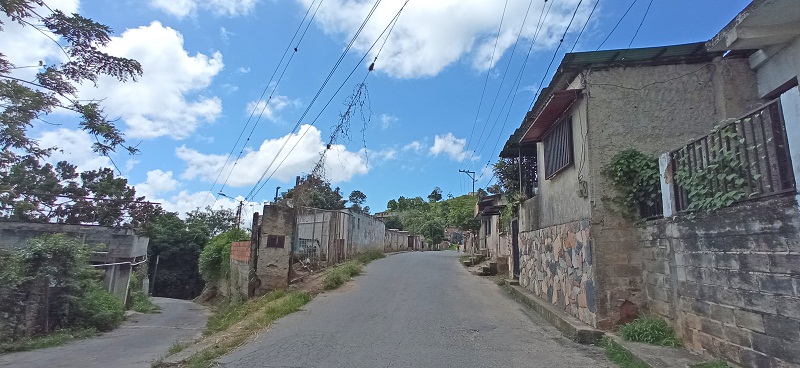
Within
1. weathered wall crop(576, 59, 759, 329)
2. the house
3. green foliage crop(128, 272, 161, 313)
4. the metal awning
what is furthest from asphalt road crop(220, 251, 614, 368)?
green foliage crop(128, 272, 161, 313)

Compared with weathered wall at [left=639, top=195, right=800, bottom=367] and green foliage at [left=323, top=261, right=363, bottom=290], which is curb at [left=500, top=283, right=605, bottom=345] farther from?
green foliage at [left=323, top=261, right=363, bottom=290]

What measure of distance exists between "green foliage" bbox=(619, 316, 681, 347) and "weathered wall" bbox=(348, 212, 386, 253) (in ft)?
59.8

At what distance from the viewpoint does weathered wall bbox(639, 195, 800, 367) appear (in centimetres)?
412

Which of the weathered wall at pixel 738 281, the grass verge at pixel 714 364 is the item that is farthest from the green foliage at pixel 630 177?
the grass verge at pixel 714 364

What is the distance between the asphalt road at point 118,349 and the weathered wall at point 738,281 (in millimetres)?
8834

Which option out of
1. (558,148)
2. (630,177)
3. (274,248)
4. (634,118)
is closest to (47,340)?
(274,248)

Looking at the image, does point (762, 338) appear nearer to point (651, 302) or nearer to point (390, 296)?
point (651, 302)

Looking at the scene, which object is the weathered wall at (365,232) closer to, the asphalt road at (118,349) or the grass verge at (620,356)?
the asphalt road at (118,349)

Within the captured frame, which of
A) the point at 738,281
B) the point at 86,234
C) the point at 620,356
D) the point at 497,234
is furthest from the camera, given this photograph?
the point at 497,234

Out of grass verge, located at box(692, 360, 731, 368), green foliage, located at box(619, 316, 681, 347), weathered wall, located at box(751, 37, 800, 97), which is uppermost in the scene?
weathered wall, located at box(751, 37, 800, 97)

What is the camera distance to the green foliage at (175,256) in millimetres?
40250

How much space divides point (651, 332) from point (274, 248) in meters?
10.4

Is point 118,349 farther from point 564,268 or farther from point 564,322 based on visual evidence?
point 564,268

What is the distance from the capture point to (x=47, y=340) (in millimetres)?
11484
